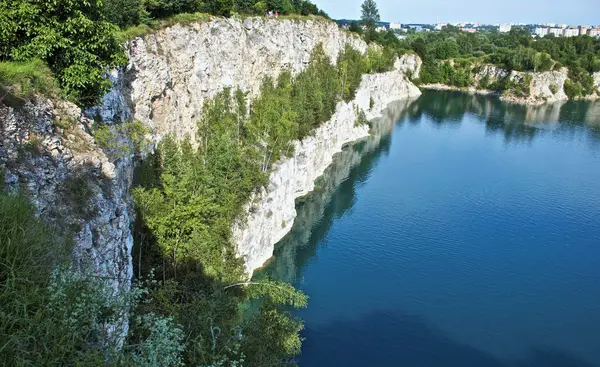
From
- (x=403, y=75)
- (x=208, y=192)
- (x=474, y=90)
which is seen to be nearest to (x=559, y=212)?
(x=208, y=192)

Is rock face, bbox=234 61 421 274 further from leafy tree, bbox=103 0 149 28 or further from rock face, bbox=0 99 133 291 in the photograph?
rock face, bbox=0 99 133 291

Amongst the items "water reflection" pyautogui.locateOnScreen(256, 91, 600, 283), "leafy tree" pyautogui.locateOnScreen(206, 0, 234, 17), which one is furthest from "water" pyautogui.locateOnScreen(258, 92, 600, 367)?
"leafy tree" pyautogui.locateOnScreen(206, 0, 234, 17)

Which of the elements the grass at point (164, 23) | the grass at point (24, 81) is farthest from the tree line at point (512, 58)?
the grass at point (24, 81)

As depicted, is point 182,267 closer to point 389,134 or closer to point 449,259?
point 449,259

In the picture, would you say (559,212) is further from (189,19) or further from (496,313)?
(189,19)

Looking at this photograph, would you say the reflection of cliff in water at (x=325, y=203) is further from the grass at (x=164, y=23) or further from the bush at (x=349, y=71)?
the grass at (x=164, y=23)

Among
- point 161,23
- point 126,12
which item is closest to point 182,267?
point 126,12

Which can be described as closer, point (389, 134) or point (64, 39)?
point (64, 39)
